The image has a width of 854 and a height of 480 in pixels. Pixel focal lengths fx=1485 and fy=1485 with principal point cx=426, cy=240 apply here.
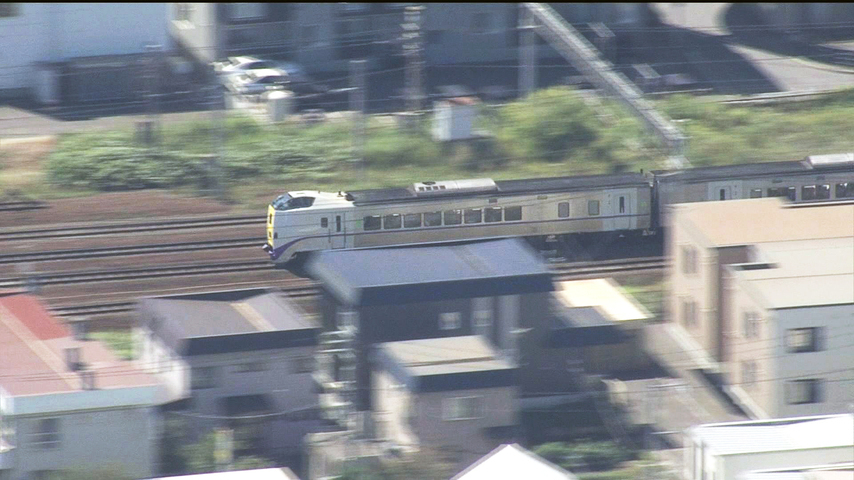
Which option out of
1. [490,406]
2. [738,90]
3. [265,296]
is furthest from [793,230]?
[738,90]

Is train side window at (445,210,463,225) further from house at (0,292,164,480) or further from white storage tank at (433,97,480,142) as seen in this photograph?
house at (0,292,164,480)

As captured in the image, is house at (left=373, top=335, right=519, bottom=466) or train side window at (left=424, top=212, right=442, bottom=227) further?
train side window at (left=424, top=212, right=442, bottom=227)

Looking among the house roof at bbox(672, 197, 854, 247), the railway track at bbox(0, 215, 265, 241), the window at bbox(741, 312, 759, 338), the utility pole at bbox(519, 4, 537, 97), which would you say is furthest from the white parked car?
the window at bbox(741, 312, 759, 338)

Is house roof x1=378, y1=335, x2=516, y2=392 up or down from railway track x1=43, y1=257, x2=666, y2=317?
down

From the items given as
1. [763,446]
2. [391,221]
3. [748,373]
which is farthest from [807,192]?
[763,446]

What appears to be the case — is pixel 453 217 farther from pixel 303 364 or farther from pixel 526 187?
pixel 303 364

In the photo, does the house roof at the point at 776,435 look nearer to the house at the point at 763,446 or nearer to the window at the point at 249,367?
the house at the point at 763,446

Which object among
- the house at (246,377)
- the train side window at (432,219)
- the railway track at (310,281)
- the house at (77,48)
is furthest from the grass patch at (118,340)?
the house at (77,48)
